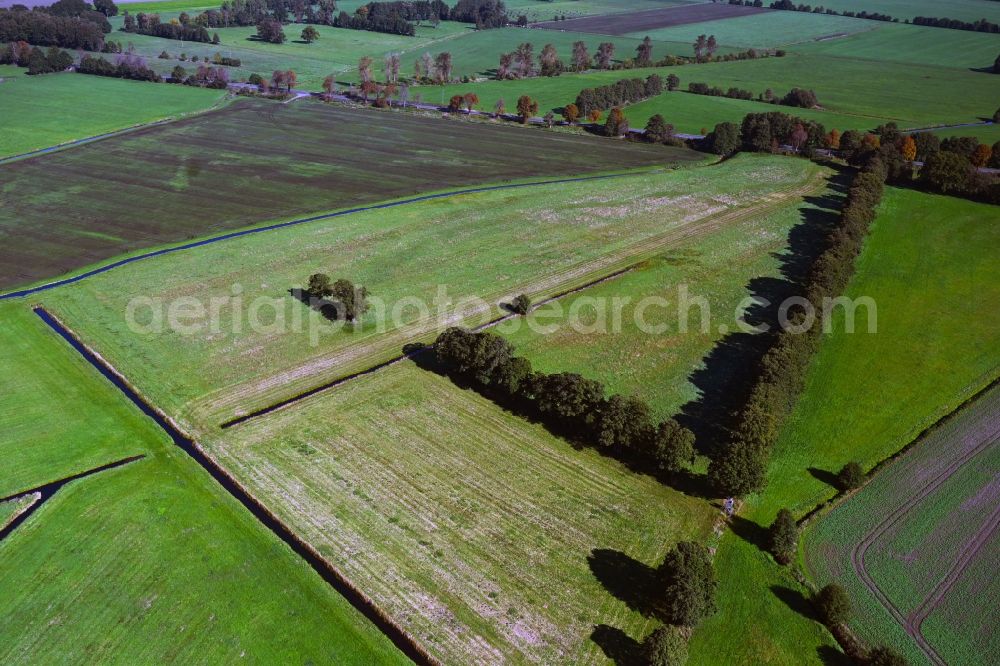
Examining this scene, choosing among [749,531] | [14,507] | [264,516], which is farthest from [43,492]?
[749,531]

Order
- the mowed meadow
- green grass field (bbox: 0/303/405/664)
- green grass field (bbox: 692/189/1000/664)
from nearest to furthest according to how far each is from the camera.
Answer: green grass field (bbox: 0/303/405/664) → green grass field (bbox: 692/189/1000/664) → the mowed meadow

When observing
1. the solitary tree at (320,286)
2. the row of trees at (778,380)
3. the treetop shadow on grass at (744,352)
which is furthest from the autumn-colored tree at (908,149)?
the solitary tree at (320,286)

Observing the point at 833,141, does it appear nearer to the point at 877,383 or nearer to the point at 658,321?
the point at 658,321

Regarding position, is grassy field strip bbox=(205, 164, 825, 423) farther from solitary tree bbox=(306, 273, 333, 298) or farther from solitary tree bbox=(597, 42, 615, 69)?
solitary tree bbox=(597, 42, 615, 69)

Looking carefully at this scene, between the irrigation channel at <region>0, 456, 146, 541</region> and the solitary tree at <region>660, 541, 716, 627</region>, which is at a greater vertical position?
the solitary tree at <region>660, 541, 716, 627</region>

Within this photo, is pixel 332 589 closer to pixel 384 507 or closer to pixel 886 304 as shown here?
pixel 384 507

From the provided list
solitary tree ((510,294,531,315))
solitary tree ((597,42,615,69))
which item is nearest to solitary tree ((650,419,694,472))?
solitary tree ((510,294,531,315))
